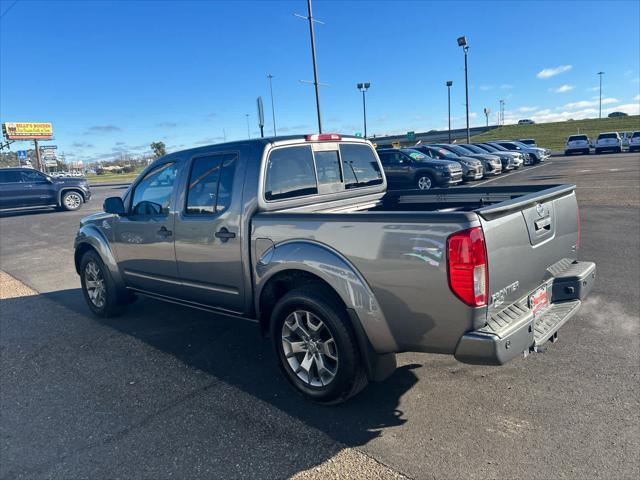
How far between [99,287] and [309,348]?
10.9 feet

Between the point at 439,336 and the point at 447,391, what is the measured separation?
930 mm

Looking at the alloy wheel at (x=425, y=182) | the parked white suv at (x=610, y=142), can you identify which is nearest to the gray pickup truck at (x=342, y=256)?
the alloy wheel at (x=425, y=182)

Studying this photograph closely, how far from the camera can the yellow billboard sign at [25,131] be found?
2712 inches

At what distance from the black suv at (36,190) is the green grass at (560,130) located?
56.8m

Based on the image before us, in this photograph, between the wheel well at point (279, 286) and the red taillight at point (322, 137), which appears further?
the red taillight at point (322, 137)

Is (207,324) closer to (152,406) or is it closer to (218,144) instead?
(152,406)

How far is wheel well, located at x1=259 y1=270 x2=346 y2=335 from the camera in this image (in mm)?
3515

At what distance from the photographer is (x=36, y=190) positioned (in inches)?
722

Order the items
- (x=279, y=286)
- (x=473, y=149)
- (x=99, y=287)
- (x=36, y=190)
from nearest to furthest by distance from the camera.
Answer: (x=279, y=286) → (x=99, y=287) → (x=36, y=190) → (x=473, y=149)

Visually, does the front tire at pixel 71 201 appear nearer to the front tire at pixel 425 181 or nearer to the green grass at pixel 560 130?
the front tire at pixel 425 181

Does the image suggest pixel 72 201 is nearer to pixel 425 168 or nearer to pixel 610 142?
pixel 425 168

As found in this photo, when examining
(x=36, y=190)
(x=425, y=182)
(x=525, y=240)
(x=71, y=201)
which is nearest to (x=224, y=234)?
(x=525, y=240)

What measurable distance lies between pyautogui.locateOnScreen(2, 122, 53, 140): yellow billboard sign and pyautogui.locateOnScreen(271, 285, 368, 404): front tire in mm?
77308

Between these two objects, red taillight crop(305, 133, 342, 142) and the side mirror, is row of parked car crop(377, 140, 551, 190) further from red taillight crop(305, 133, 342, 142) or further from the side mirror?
the side mirror
